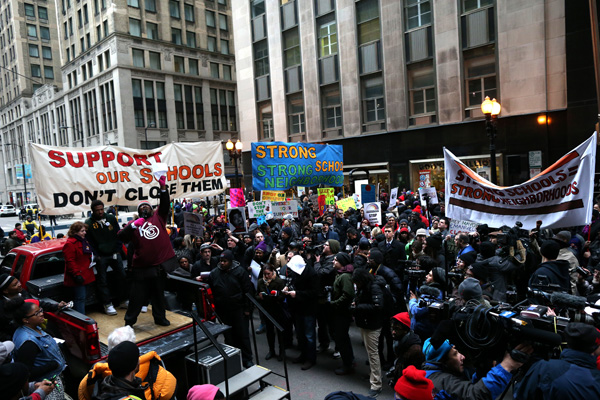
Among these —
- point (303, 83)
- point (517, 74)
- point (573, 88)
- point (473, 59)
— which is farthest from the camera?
point (303, 83)

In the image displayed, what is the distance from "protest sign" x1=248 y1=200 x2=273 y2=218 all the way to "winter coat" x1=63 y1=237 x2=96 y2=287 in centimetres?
679

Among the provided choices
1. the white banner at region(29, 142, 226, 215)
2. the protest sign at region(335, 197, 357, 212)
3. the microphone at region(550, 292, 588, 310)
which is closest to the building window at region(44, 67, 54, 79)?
the protest sign at region(335, 197, 357, 212)

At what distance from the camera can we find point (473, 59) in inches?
805

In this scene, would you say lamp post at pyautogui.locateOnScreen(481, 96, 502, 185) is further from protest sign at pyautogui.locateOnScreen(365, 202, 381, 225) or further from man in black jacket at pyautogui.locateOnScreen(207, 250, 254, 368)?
man in black jacket at pyautogui.locateOnScreen(207, 250, 254, 368)

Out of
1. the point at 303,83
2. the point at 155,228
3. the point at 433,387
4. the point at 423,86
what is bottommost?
the point at 433,387

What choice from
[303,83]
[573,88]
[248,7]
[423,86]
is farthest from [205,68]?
[573,88]

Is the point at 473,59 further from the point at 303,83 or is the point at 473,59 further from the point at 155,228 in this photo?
the point at 155,228

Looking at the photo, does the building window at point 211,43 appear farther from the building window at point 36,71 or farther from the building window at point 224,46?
the building window at point 36,71

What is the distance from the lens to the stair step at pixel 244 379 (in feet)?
14.9

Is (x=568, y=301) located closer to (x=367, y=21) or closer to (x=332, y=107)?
(x=367, y=21)

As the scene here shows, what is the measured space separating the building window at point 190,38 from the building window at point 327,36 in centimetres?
3212

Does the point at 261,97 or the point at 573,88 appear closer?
the point at 573,88

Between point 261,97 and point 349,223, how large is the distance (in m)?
21.1

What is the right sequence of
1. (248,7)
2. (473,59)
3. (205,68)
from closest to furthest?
(473,59) < (248,7) < (205,68)
